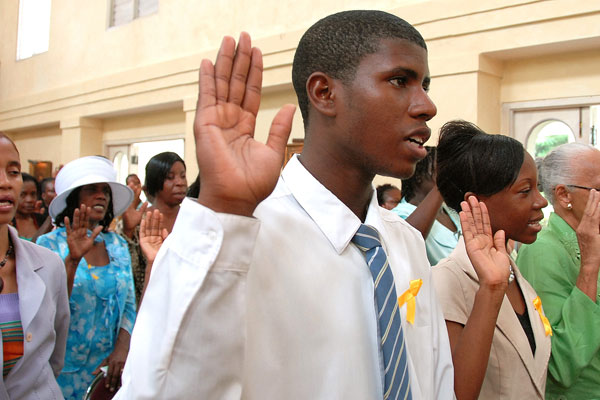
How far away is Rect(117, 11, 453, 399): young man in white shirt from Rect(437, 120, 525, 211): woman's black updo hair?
60 centimetres

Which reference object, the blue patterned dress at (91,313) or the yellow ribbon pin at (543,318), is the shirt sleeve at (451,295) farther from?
the blue patterned dress at (91,313)

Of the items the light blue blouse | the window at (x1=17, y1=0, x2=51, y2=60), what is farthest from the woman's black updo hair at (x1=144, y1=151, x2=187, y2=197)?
the window at (x1=17, y1=0, x2=51, y2=60)

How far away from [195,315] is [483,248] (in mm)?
1137

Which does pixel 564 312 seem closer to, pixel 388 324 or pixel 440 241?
pixel 440 241

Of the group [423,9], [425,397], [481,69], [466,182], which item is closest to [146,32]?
[423,9]

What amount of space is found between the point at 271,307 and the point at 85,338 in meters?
2.20

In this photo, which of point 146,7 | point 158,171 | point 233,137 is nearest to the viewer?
point 233,137

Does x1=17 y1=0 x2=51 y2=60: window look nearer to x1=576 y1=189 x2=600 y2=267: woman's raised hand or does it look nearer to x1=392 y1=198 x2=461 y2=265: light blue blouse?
x1=392 y1=198 x2=461 y2=265: light blue blouse

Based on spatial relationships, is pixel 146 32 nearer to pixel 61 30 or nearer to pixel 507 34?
pixel 61 30

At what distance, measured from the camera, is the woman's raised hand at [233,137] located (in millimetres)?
919

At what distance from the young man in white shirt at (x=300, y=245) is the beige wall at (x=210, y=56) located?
4284 mm

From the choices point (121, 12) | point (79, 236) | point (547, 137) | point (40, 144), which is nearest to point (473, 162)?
point (79, 236)

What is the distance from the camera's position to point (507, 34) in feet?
17.5

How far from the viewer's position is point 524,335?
186 cm
